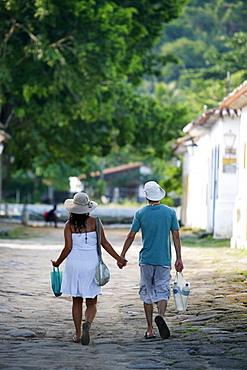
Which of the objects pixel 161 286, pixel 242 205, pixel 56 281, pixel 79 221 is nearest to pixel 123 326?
pixel 161 286

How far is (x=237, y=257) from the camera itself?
1588cm

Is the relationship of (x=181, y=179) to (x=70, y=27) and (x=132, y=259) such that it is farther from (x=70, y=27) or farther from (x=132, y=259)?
(x=132, y=259)

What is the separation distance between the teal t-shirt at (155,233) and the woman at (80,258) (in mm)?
526

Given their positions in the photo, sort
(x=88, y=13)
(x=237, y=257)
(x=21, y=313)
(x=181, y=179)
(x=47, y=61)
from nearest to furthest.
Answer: (x=21, y=313)
(x=237, y=257)
(x=88, y=13)
(x=47, y=61)
(x=181, y=179)

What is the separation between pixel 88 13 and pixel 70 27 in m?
1.56

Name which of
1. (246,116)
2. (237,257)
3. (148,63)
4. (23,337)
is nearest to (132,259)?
(237,257)

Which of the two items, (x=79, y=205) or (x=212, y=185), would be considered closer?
(x=79, y=205)

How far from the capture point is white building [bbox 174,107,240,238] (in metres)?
21.4

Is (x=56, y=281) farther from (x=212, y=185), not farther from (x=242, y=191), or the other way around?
(x=212, y=185)

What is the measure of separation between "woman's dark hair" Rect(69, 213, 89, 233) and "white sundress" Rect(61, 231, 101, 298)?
65 mm

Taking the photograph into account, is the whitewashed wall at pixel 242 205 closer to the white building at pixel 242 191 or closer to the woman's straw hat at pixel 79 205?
the white building at pixel 242 191

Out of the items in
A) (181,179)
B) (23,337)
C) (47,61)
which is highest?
(47,61)

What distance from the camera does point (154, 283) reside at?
8.09 metres

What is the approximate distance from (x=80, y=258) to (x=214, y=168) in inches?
643
